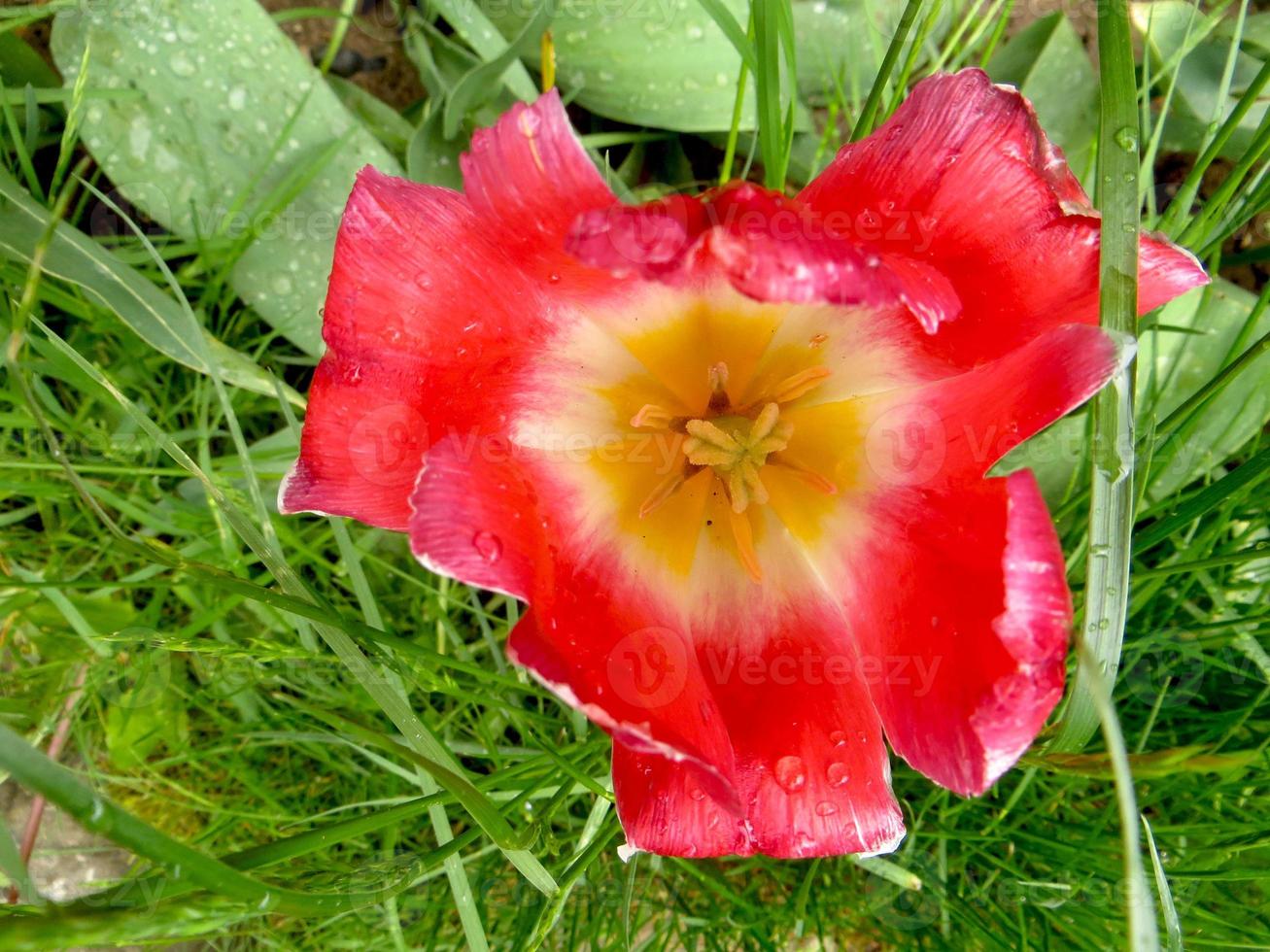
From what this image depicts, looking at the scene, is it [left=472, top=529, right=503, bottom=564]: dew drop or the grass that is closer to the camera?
[left=472, top=529, right=503, bottom=564]: dew drop

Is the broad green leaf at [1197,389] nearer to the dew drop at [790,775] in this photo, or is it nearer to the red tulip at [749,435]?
the red tulip at [749,435]

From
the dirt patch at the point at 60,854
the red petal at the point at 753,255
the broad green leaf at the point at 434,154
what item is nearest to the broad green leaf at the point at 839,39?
the broad green leaf at the point at 434,154

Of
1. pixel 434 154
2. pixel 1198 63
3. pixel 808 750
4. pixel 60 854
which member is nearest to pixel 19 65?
pixel 434 154

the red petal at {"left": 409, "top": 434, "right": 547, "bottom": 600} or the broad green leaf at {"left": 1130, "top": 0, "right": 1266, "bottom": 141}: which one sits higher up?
the broad green leaf at {"left": 1130, "top": 0, "right": 1266, "bottom": 141}

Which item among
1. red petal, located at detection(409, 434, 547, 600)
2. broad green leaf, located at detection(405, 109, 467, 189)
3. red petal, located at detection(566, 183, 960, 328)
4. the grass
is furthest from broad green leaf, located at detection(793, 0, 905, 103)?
red petal, located at detection(409, 434, 547, 600)

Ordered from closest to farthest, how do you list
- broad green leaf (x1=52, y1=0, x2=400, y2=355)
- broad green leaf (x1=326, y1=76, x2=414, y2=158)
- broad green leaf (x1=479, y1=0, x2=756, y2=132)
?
broad green leaf (x1=52, y1=0, x2=400, y2=355) → broad green leaf (x1=479, y1=0, x2=756, y2=132) → broad green leaf (x1=326, y1=76, x2=414, y2=158)

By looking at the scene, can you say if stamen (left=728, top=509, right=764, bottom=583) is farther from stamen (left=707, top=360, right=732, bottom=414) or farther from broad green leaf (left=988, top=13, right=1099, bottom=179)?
broad green leaf (left=988, top=13, right=1099, bottom=179)

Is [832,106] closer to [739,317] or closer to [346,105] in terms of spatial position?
[739,317]
